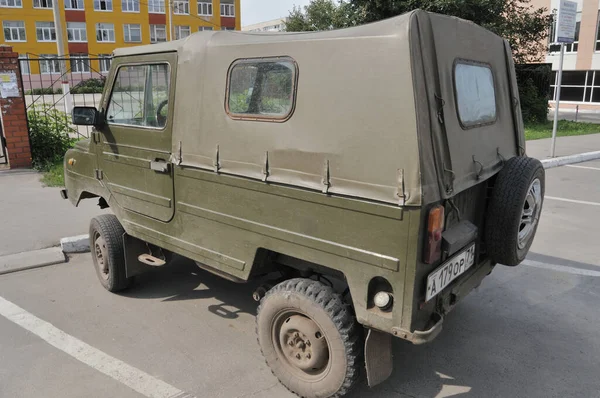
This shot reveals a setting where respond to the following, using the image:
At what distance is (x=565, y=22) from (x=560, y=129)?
7968 mm

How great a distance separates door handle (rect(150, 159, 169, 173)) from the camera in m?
3.73

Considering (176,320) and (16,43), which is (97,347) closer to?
(176,320)

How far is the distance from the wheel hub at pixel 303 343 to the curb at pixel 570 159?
1000 centimetres

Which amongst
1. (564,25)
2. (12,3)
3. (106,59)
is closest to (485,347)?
(106,59)

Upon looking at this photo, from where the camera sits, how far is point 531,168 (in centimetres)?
325

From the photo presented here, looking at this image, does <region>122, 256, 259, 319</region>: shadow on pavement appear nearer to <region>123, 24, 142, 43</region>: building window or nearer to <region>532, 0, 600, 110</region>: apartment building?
<region>532, 0, 600, 110</region>: apartment building

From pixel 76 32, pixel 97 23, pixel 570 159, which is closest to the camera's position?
pixel 570 159

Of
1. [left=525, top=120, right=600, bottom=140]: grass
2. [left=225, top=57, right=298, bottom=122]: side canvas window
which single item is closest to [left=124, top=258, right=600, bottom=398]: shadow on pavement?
[left=225, top=57, right=298, bottom=122]: side canvas window

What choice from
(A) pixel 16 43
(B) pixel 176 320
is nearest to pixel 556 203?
(B) pixel 176 320

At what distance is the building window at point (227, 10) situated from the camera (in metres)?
51.7

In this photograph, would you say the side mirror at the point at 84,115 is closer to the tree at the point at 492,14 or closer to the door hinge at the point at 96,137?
the door hinge at the point at 96,137

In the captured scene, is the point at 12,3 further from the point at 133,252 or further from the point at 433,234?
the point at 433,234

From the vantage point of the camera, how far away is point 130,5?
47438mm

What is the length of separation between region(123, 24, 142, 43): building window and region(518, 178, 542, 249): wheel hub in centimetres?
5083
